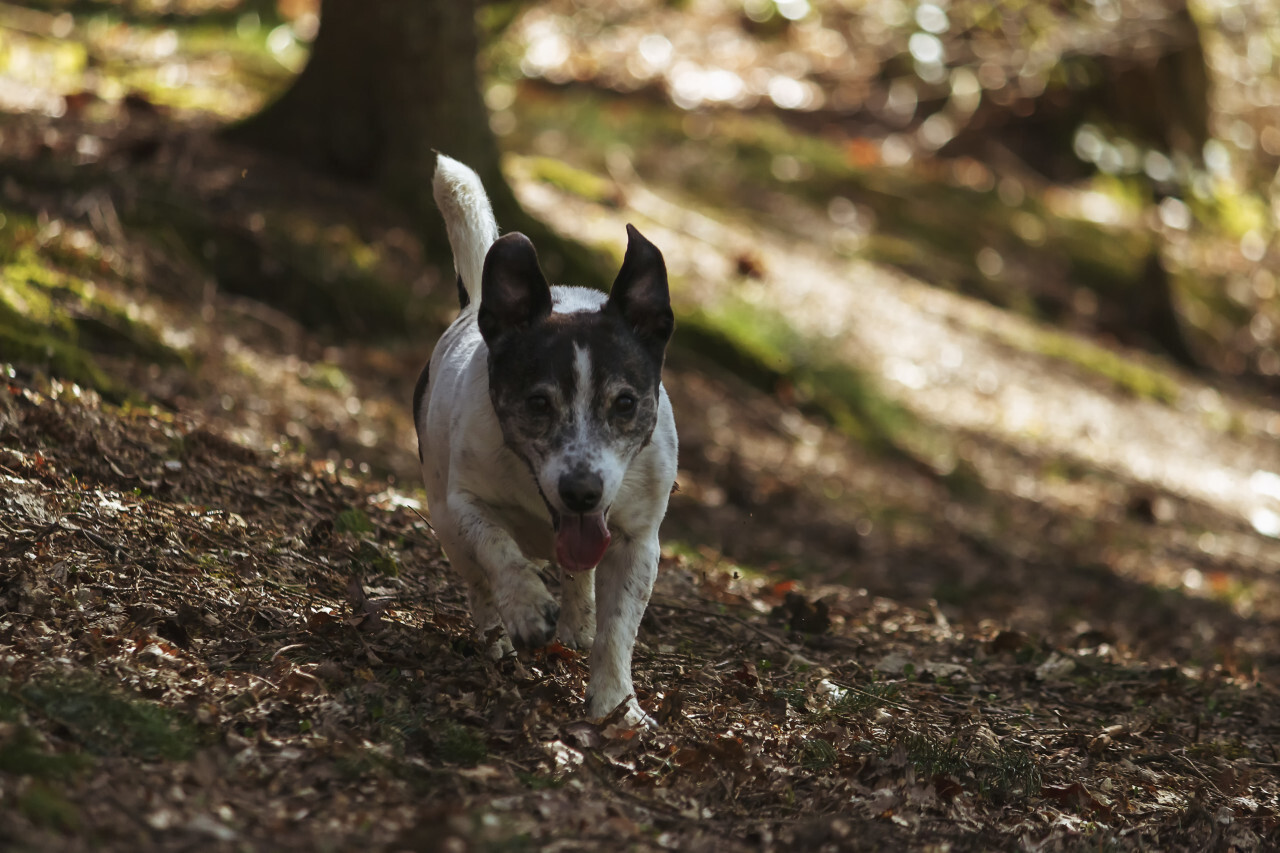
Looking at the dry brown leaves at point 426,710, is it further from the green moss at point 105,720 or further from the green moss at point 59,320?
the green moss at point 59,320

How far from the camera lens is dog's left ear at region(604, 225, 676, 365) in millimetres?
4727

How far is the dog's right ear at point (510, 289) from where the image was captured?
4.62 m

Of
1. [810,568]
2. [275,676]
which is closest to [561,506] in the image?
[275,676]

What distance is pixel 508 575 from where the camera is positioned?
4.43 meters

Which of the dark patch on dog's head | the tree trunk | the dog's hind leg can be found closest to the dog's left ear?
the dark patch on dog's head

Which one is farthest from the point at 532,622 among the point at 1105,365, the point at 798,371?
the point at 1105,365

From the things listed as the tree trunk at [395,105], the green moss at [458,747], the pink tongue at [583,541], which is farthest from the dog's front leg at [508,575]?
the tree trunk at [395,105]

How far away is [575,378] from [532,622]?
81 centimetres

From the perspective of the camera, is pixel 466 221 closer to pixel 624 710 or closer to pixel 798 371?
pixel 624 710

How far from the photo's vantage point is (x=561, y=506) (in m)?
4.33

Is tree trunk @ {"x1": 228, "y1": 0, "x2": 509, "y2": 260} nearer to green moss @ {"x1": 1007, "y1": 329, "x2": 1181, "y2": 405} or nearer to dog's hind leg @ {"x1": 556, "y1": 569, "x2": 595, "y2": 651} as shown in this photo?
dog's hind leg @ {"x1": 556, "y1": 569, "x2": 595, "y2": 651}

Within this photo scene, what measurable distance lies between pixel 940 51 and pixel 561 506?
55.8 ft

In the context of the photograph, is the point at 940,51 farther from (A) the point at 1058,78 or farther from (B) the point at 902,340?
(B) the point at 902,340

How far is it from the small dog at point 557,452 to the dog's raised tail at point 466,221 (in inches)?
22.8
